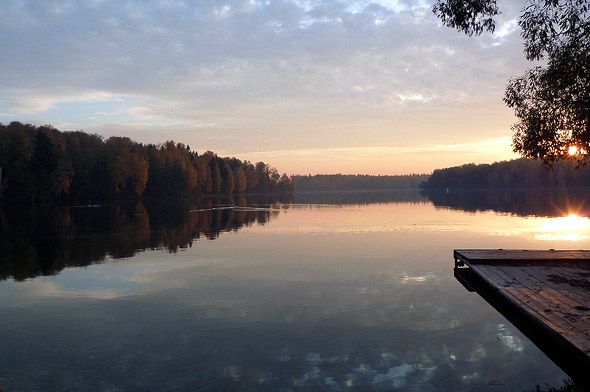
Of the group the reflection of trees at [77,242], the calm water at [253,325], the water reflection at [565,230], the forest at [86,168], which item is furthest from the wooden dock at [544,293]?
the forest at [86,168]

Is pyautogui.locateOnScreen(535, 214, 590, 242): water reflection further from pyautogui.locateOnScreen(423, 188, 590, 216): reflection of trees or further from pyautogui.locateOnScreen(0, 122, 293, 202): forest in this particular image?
pyautogui.locateOnScreen(0, 122, 293, 202): forest

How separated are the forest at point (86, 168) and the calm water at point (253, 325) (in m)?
69.6

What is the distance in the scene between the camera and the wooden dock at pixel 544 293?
10.7m

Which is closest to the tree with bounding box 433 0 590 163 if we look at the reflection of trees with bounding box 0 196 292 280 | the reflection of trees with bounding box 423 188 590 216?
the reflection of trees with bounding box 0 196 292 280

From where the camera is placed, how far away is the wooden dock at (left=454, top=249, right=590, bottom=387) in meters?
10.7

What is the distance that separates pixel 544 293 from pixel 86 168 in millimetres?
126186

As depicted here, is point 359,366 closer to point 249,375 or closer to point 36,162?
point 249,375

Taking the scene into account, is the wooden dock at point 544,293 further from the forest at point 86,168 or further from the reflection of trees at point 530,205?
the forest at point 86,168

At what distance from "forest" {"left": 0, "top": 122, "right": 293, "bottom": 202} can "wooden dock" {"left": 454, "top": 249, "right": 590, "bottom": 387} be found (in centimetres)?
8122

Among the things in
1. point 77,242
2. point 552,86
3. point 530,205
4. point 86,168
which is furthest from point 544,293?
point 86,168

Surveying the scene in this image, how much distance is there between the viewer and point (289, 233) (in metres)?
42.7

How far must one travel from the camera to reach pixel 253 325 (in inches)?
574

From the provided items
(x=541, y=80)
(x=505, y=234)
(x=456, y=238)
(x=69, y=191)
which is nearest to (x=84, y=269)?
(x=541, y=80)

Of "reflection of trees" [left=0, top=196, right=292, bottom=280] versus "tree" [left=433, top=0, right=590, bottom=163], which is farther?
"reflection of trees" [left=0, top=196, right=292, bottom=280]
